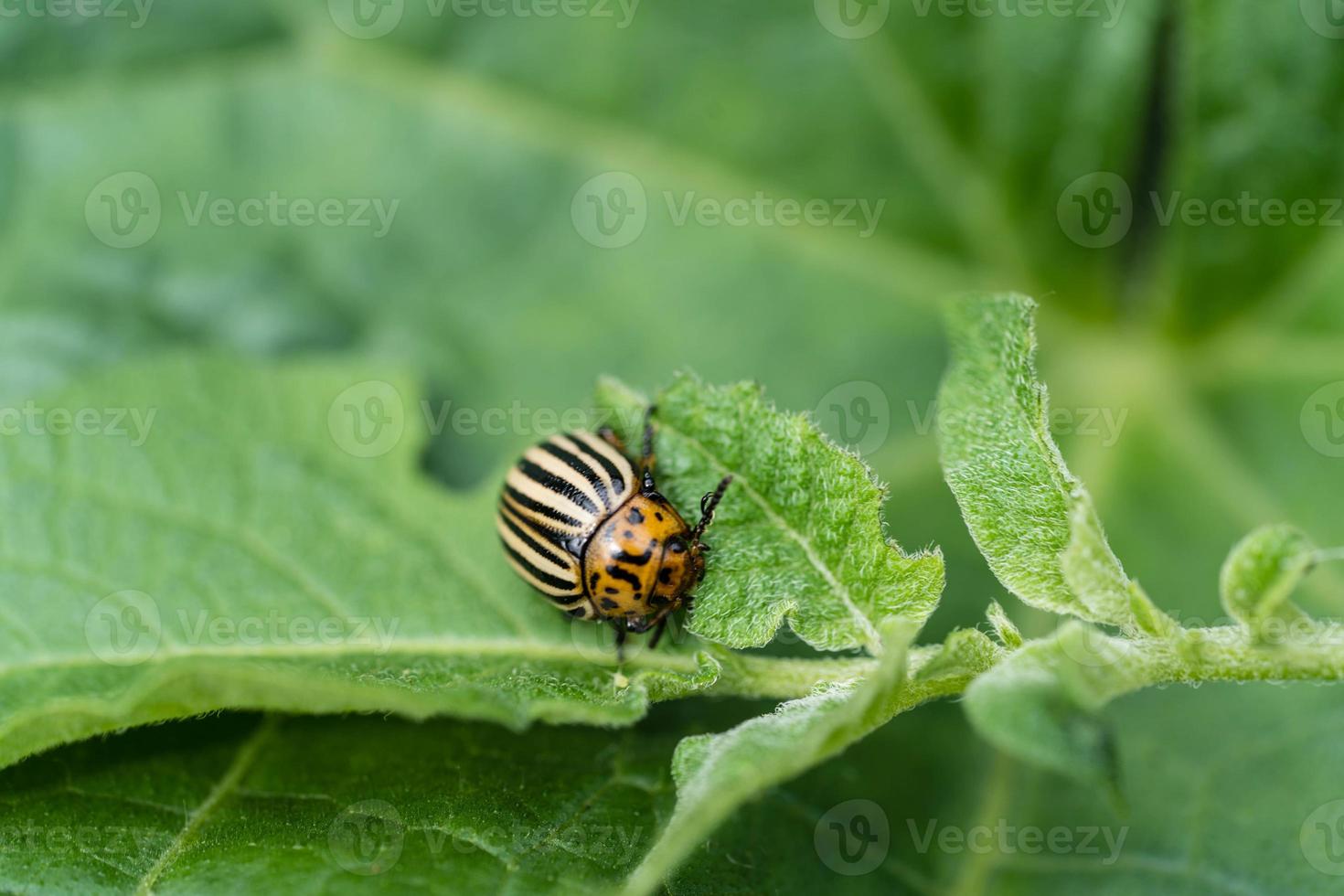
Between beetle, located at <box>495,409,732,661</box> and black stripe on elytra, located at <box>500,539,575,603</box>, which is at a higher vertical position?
beetle, located at <box>495,409,732,661</box>

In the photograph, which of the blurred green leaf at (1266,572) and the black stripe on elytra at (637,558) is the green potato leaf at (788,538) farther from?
the blurred green leaf at (1266,572)

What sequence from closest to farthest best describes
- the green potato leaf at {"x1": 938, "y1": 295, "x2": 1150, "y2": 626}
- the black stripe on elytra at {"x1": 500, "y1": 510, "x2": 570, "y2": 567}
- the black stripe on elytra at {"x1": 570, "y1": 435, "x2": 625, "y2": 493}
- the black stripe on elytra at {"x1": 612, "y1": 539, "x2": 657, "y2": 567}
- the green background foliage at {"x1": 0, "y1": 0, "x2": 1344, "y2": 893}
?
the green potato leaf at {"x1": 938, "y1": 295, "x2": 1150, "y2": 626} < the green background foliage at {"x1": 0, "y1": 0, "x2": 1344, "y2": 893} < the black stripe on elytra at {"x1": 500, "y1": 510, "x2": 570, "y2": 567} < the black stripe on elytra at {"x1": 612, "y1": 539, "x2": 657, "y2": 567} < the black stripe on elytra at {"x1": 570, "y1": 435, "x2": 625, "y2": 493}

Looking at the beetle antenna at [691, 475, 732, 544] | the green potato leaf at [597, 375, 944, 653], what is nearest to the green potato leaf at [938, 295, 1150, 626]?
the green potato leaf at [597, 375, 944, 653]

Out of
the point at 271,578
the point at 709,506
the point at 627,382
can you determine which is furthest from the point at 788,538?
the point at 627,382

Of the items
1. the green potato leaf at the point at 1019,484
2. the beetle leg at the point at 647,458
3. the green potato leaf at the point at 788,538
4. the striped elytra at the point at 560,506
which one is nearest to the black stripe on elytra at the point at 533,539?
the striped elytra at the point at 560,506

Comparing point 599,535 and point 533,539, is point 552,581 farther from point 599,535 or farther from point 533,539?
point 599,535

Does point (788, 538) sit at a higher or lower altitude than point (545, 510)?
higher

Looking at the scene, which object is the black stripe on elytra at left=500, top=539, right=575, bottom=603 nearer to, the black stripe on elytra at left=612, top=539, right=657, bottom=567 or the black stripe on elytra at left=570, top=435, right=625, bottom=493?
the black stripe on elytra at left=612, top=539, right=657, bottom=567
